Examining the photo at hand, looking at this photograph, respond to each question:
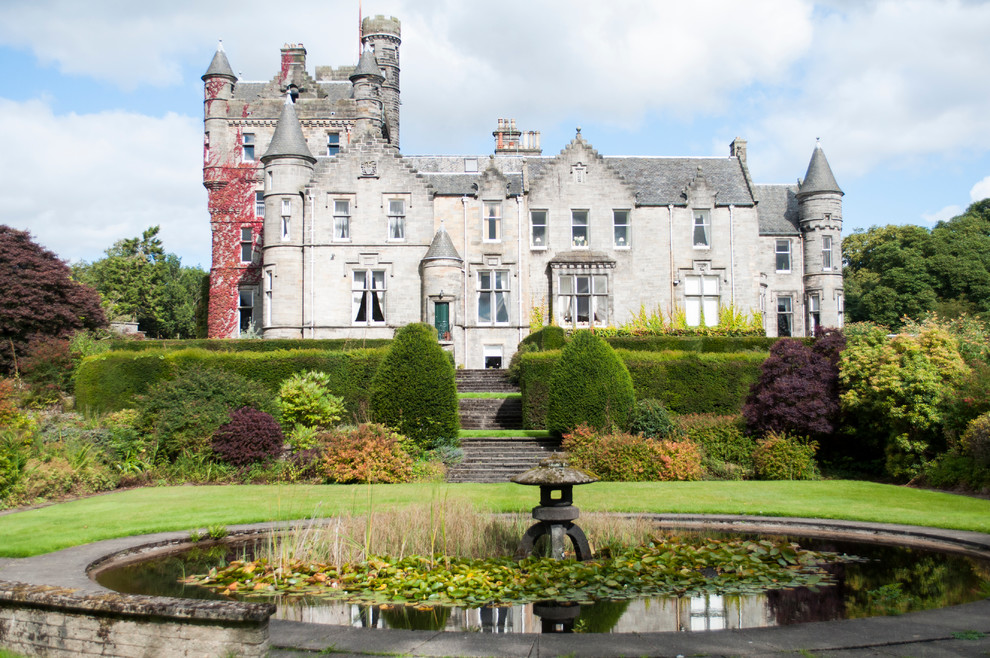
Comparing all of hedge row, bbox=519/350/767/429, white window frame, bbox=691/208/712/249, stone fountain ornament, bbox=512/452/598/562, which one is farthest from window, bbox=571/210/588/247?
stone fountain ornament, bbox=512/452/598/562

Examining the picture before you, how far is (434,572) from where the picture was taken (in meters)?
9.41

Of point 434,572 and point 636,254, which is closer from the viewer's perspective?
point 434,572

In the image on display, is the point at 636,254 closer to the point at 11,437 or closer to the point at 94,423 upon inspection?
the point at 94,423

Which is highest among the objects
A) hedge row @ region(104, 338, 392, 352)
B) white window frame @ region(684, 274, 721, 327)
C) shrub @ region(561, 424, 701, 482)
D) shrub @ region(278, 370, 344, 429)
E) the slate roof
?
the slate roof

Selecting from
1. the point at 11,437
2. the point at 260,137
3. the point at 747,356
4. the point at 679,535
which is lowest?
the point at 679,535

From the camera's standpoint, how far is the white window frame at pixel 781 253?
41.3m

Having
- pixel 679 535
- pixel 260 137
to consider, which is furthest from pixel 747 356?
A: pixel 260 137

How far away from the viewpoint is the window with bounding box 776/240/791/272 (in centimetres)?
4138

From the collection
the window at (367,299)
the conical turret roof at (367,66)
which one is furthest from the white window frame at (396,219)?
the conical turret roof at (367,66)

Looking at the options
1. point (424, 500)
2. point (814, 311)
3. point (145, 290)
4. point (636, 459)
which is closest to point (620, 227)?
point (814, 311)

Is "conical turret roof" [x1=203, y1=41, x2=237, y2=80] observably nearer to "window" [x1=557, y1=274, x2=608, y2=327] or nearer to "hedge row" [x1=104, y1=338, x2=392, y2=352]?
"hedge row" [x1=104, y1=338, x2=392, y2=352]

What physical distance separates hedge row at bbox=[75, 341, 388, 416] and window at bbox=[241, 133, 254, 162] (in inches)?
785

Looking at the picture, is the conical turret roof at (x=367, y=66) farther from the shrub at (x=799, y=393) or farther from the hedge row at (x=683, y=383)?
the shrub at (x=799, y=393)

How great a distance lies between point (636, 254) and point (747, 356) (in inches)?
538
